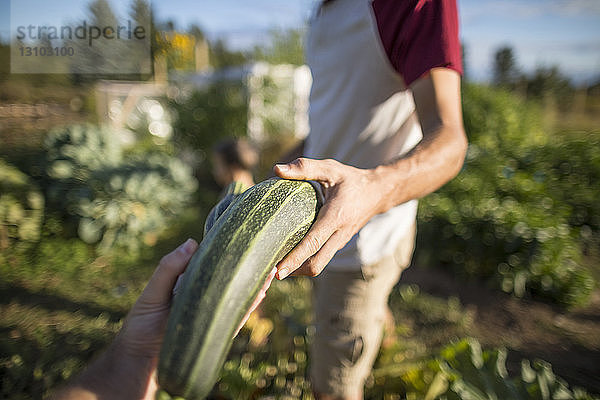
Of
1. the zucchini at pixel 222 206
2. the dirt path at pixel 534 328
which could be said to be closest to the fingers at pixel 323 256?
the zucchini at pixel 222 206

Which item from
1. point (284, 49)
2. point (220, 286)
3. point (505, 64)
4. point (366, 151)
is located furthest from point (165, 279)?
point (505, 64)

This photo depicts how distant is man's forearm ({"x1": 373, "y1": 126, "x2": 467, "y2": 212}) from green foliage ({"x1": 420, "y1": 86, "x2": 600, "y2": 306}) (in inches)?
131

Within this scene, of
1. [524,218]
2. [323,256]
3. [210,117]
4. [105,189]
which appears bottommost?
[524,218]

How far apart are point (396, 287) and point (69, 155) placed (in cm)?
446

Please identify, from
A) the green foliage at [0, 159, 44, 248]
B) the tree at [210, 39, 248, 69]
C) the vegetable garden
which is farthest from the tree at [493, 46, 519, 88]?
the green foliage at [0, 159, 44, 248]

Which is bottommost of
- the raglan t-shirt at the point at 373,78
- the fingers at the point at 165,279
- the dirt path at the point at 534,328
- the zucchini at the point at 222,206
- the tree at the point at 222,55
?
the dirt path at the point at 534,328

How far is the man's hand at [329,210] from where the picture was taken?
116 cm

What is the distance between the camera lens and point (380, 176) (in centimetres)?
130

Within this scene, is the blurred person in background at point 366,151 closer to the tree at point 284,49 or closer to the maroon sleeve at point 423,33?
the maroon sleeve at point 423,33

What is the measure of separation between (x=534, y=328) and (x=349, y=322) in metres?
2.64

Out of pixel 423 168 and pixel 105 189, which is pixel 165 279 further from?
pixel 105 189

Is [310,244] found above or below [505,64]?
below

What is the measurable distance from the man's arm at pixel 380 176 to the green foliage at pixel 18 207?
15.8ft

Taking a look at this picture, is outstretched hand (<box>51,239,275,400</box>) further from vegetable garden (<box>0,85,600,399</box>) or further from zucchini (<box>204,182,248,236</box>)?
vegetable garden (<box>0,85,600,399</box>)
